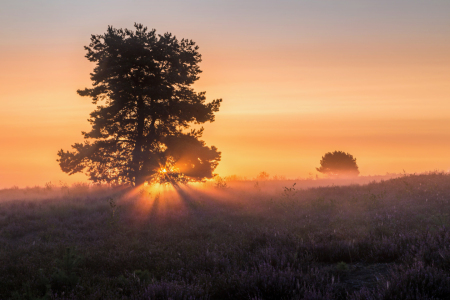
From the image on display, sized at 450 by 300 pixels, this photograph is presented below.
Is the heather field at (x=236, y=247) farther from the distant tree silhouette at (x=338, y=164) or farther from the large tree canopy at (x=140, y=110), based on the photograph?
the distant tree silhouette at (x=338, y=164)

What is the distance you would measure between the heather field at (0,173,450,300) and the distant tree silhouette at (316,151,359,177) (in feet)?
66.0

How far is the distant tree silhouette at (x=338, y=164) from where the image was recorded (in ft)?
122

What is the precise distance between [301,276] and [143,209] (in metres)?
9.55

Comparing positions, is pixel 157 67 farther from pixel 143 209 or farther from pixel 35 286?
pixel 35 286

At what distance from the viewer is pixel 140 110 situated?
19.7 m

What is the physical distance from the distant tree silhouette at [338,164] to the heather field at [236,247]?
66.0 feet

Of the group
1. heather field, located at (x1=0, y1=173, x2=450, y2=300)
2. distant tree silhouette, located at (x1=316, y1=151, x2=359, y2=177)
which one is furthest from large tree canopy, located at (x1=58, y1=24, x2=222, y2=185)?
distant tree silhouette, located at (x1=316, y1=151, x2=359, y2=177)

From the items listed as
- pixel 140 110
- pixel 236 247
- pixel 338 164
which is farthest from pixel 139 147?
pixel 338 164

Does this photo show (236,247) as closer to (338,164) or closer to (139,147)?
(139,147)

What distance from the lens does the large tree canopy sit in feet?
63.4

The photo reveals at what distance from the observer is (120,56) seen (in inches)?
774

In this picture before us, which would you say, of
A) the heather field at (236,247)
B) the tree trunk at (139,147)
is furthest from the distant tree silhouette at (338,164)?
the tree trunk at (139,147)

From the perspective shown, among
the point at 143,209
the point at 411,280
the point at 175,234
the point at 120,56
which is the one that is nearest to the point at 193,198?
the point at 143,209

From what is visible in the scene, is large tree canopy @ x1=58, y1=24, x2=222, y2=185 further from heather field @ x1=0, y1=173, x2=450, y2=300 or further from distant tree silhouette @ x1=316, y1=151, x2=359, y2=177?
distant tree silhouette @ x1=316, y1=151, x2=359, y2=177
